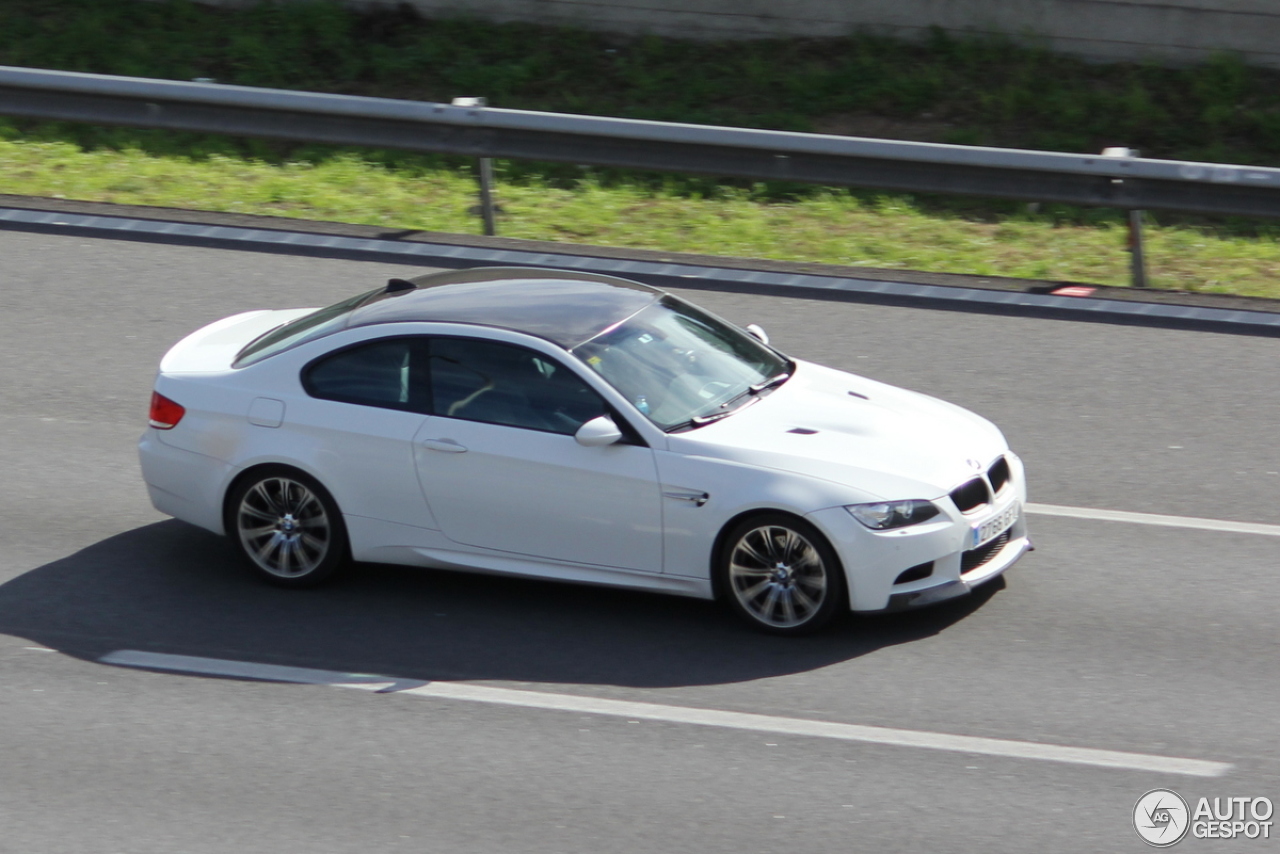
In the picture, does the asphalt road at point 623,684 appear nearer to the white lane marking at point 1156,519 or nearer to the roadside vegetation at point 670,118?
the white lane marking at point 1156,519

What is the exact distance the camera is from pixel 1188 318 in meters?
11.7

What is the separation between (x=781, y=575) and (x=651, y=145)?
6632 mm

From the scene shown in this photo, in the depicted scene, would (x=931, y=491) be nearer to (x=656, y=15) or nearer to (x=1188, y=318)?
(x=1188, y=318)

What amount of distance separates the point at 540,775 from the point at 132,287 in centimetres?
705

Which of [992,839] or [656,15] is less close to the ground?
[656,15]

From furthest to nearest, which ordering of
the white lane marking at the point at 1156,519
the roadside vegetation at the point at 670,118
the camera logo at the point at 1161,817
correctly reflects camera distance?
the roadside vegetation at the point at 670,118
the white lane marking at the point at 1156,519
the camera logo at the point at 1161,817

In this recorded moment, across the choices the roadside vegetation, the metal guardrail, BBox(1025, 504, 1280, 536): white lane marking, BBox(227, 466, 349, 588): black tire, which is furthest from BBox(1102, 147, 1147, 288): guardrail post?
BBox(227, 466, 349, 588): black tire

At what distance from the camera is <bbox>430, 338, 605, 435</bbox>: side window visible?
750 cm

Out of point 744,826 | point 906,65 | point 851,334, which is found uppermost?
point 906,65

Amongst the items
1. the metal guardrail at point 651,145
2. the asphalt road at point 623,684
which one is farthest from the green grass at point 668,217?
the asphalt road at point 623,684

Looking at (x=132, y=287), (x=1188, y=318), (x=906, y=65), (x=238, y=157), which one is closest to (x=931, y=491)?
(x=1188, y=318)

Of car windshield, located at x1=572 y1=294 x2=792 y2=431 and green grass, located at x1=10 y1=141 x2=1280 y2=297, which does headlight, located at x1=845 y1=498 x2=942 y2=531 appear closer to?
car windshield, located at x1=572 y1=294 x2=792 y2=431

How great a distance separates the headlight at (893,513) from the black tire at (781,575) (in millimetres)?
192

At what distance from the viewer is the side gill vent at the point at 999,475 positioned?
25.0 feet
